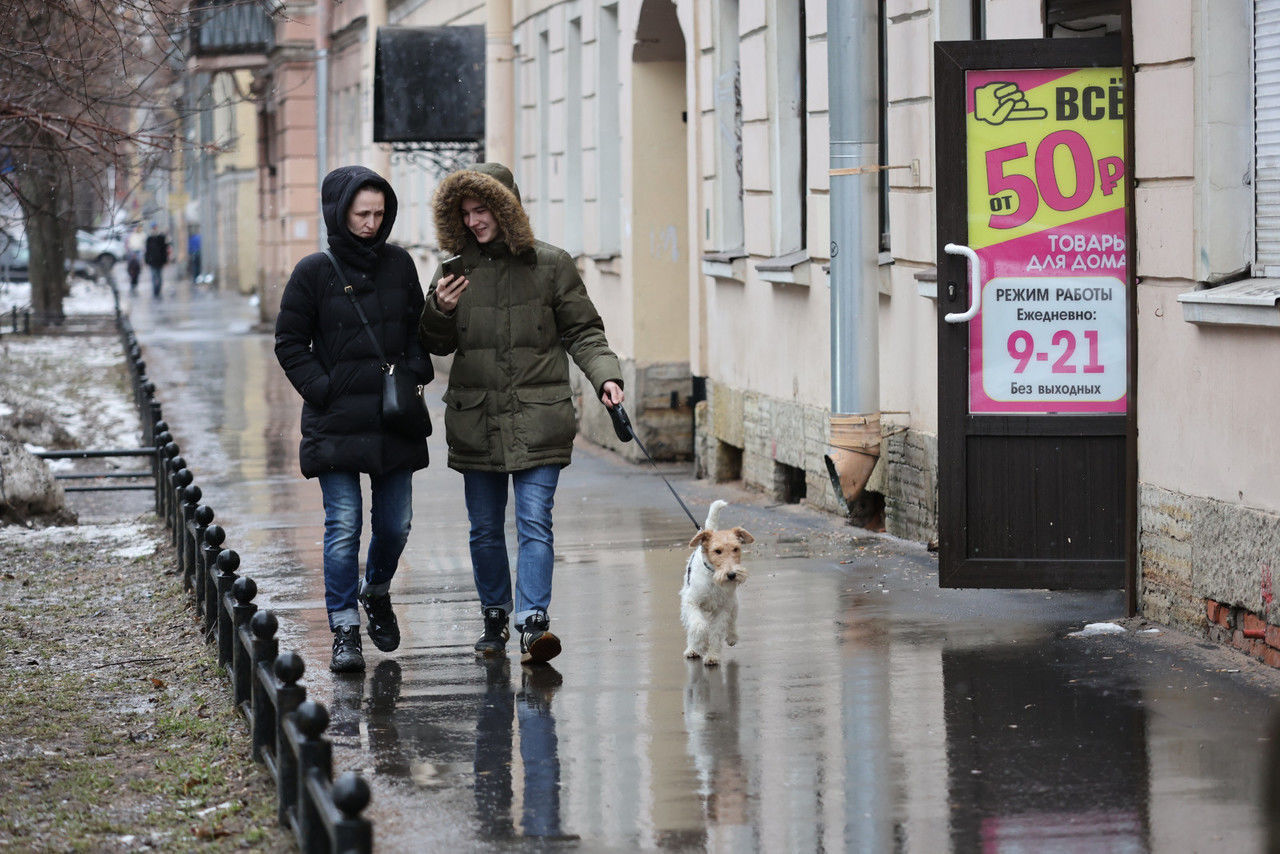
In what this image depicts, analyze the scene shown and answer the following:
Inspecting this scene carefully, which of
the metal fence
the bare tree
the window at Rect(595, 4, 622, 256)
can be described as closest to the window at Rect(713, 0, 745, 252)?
the window at Rect(595, 4, 622, 256)

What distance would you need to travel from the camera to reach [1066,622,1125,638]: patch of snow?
7.47m

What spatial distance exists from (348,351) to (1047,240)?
278cm

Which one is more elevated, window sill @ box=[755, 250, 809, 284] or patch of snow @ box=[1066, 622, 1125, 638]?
window sill @ box=[755, 250, 809, 284]

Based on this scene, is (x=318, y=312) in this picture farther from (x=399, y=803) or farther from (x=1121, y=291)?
(x=1121, y=291)

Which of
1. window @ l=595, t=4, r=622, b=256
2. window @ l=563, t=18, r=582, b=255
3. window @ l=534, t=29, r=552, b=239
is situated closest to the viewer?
window @ l=595, t=4, r=622, b=256

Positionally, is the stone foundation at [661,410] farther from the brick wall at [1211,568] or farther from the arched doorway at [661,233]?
the brick wall at [1211,568]

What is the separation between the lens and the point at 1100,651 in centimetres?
715

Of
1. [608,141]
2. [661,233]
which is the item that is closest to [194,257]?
[608,141]

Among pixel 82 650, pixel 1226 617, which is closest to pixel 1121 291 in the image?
pixel 1226 617

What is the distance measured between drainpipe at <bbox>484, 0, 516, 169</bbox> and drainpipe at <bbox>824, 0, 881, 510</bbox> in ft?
30.1

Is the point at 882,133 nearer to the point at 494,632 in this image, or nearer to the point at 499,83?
the point at 494,632

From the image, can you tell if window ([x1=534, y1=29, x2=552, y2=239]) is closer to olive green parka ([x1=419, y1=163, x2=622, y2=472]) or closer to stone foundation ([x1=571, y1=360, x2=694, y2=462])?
stone foundation ([x1=571, y1=360, x2=694, y2=462])

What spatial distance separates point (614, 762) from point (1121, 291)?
10.5 ft

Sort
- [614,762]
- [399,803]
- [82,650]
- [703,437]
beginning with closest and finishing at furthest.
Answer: [399,803], [614,762], [82,650], [703,437]
